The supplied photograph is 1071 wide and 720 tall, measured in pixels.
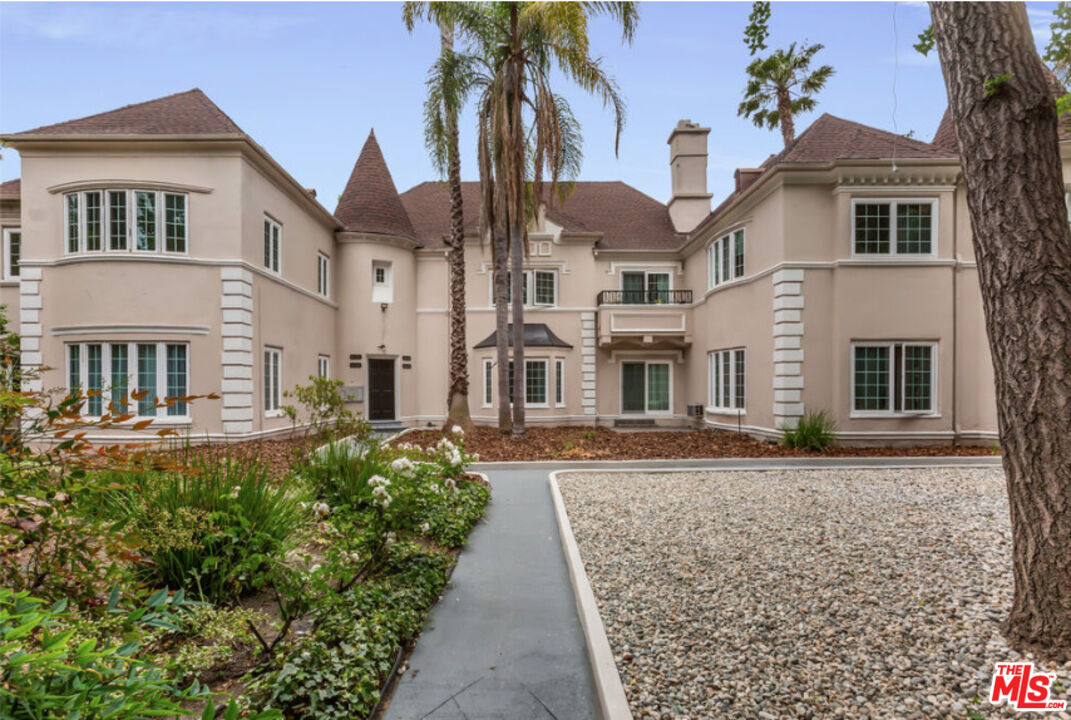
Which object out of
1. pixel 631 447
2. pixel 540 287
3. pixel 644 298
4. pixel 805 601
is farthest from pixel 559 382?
pixel 805 601

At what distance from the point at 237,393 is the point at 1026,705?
13.7m

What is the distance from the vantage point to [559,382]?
64.2 ft

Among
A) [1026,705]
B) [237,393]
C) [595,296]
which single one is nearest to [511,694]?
[1026,705]

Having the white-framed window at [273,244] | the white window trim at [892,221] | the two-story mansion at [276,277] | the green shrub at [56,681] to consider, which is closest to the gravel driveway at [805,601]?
the green shrub at [56,681]

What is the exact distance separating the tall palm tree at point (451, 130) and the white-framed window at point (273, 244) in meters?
4.63

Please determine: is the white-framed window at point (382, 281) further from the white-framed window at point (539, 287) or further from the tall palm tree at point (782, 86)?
the tall palm tree at point (782, 86)

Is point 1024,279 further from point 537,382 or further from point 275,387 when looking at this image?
point 537,382

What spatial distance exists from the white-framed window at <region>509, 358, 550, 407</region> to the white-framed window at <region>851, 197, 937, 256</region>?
33.1 feet

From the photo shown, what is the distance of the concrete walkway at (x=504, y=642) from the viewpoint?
3.25 metres

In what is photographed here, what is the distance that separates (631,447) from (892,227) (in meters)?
8.04

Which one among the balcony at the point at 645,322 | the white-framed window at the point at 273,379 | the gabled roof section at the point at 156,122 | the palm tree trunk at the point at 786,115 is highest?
the palm tree trunk at the point at 786,115

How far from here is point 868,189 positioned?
508 inches

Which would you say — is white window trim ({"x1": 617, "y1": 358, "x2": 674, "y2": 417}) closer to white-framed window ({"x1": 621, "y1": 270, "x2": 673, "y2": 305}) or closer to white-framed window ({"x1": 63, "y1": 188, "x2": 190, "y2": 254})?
white-framed window ({"x1": 621, "y1": 270, "x2": 673, "y2": 305})

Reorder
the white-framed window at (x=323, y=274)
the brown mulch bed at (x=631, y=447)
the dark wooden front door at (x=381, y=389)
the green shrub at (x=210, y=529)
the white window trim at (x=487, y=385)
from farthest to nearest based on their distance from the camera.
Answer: the white window trim at (x=487, y=385)
the dark wooden front door at (x=381, y=389)
the white-framed window at (x=323, y=274)
the brown mulch bed at (x=631, y=447)
the green shrub at (x=210, y=529)
